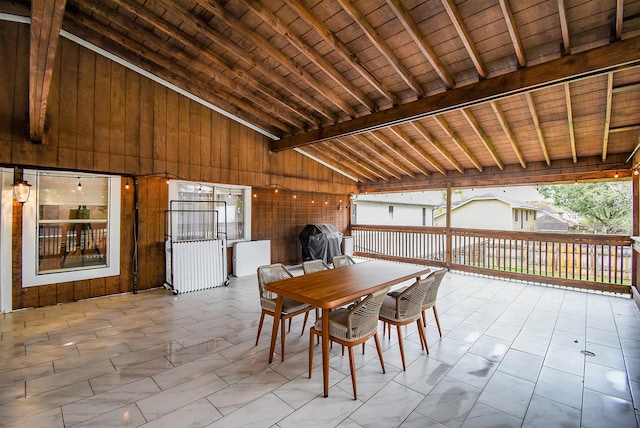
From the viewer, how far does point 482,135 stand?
523 cm

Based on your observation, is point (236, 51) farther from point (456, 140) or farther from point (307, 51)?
point (456, 140)

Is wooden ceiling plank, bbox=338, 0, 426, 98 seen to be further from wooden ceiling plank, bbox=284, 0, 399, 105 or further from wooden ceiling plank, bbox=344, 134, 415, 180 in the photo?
wooden ceiling plank, bbox=344, 134, 415, 180

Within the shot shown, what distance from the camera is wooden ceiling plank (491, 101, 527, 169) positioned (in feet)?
14.5

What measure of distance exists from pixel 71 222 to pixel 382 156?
→ 639 centimetres

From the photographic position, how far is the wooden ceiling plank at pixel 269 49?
347 cm

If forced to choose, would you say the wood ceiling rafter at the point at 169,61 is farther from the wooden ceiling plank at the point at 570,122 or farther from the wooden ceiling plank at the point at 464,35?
the wooden ceiling plank at the point at 570,122

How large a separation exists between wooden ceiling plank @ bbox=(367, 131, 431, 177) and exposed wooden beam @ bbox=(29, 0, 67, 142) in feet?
16.0

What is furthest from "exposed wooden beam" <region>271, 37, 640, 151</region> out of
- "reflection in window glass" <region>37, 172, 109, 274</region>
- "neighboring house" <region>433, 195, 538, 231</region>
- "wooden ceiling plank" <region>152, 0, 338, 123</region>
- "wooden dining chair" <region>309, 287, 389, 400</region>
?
Answer: "neighboring house" <region>433, 195, 538, 231</region>

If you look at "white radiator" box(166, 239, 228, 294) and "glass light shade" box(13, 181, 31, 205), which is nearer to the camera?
"glass light shade" box(13, 181, 31, 205)

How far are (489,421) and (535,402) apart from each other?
548mm

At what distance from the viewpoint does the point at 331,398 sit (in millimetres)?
2336

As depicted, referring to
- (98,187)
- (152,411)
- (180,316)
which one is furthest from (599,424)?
(98,187)

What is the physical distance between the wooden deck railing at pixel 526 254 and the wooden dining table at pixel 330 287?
410 centimetres

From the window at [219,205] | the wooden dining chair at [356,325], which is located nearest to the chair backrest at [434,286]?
the wooden dining chair at [356,325]
